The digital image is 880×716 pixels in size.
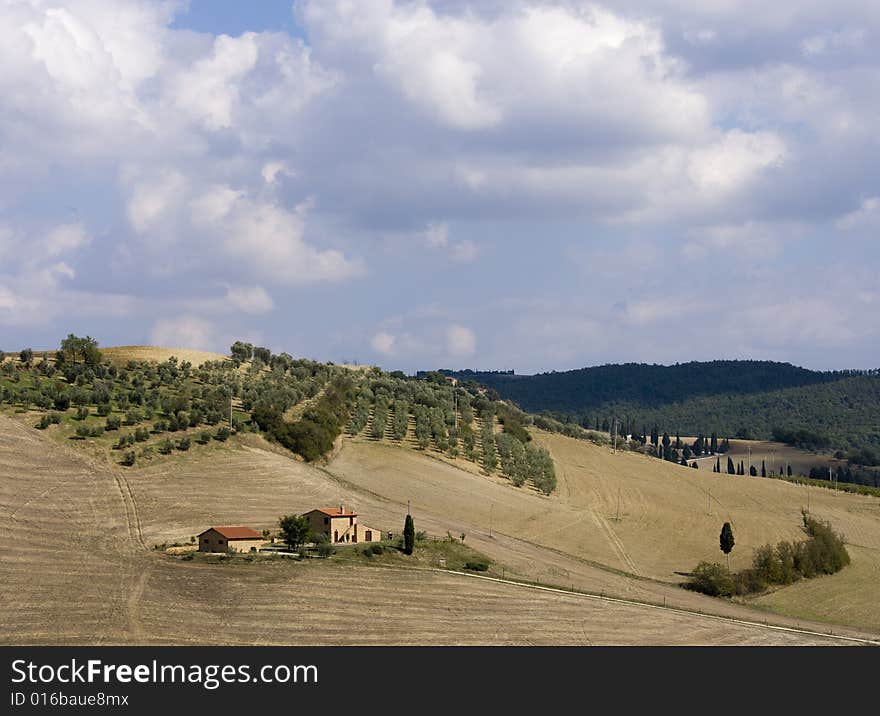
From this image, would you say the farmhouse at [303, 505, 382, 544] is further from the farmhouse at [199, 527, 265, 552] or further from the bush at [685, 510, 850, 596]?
the bush at [685, 510, 850, 596]

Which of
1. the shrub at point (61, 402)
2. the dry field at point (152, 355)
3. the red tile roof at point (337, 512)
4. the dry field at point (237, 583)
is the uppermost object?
the dry field at point (152, 355)

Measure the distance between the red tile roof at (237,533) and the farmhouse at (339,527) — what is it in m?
4.67

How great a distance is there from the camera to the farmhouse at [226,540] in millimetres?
79562

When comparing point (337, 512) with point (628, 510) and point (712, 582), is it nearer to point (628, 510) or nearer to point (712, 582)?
point (712, 582)

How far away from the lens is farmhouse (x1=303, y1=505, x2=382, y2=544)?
278 ft

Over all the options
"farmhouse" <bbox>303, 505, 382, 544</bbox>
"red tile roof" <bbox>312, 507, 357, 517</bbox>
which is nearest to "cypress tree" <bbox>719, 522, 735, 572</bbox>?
"farmhouse" <bbox>303, 505, 382, 544</bbox>

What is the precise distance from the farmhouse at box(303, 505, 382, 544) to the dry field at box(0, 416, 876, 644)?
5.23 meters

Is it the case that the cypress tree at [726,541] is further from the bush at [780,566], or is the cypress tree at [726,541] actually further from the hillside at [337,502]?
the bush at [780,566]

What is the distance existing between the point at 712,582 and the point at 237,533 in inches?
1513

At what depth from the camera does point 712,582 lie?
87.4 meters

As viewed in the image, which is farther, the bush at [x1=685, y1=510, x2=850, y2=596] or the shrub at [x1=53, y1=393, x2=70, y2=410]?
the shrub at [x1=53, y1=393, x2=70, y2=410]

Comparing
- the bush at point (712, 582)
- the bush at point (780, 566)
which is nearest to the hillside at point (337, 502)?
the bush at point (712, 582)

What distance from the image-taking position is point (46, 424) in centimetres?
10062

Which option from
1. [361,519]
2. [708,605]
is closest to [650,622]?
[708,605]
